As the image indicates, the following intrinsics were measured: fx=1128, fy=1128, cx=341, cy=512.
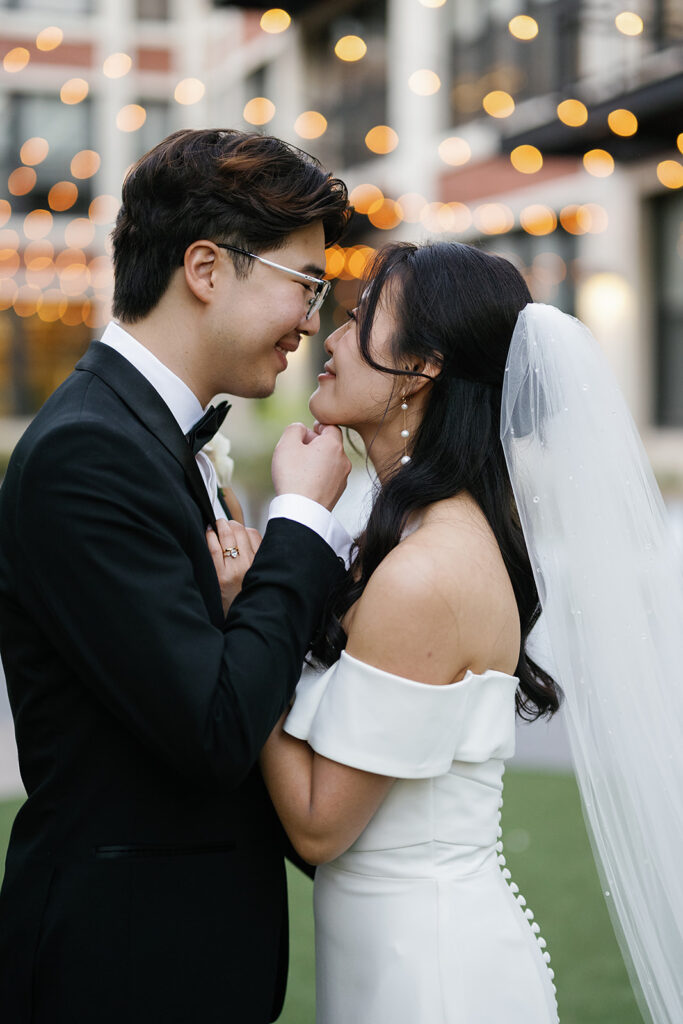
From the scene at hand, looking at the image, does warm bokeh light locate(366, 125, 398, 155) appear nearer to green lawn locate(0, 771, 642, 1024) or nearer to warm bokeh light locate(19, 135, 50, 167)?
warm bokeh light locate(19, 135, 50, 167)

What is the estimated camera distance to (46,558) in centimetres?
177

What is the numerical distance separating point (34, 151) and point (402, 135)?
9049mm

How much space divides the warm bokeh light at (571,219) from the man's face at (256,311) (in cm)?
1068

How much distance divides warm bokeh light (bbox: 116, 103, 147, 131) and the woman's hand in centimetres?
1791

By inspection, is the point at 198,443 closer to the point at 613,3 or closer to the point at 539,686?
the point at 539,686

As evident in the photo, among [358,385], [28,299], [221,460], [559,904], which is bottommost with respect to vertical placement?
[559,904]

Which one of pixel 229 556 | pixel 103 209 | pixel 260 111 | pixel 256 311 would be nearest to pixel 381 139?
pixel 260 111

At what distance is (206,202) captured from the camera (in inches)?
83.3

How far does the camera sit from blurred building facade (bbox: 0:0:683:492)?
1132cm

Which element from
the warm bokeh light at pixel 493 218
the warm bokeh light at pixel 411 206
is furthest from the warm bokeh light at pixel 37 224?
the warm bokeh light at pixel 493 218

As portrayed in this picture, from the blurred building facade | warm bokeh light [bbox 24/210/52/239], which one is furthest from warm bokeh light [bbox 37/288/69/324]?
warm bokeh light [bbox 24/210/52/239]

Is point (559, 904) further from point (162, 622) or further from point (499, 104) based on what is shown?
point (499, 104)

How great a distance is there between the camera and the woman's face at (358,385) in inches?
90.8

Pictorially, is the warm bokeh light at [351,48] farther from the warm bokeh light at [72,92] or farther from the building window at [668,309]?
the building window at [668,309]
